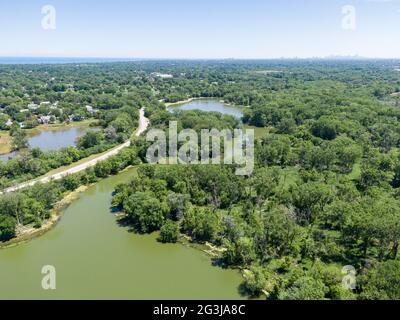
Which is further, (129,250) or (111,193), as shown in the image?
(111,193)

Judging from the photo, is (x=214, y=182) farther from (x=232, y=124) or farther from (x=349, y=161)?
(x=232, y=124)

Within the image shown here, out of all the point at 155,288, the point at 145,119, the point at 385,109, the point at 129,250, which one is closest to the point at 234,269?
the point at 155,288

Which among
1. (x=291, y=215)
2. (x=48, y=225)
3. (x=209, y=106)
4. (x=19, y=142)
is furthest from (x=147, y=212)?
(x=209, y=106)

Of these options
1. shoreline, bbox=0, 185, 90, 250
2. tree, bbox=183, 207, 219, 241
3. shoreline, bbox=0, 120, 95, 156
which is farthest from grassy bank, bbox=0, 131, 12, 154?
tree, bbox=183, 207, 219, 241

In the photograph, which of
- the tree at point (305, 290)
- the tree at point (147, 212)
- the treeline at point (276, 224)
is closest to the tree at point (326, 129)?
the treeline at point (276, 224)

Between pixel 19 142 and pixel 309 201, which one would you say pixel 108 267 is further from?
pixel 19 142

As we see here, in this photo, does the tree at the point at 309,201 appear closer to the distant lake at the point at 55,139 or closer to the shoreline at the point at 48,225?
the shoreline at the point at 48,225
